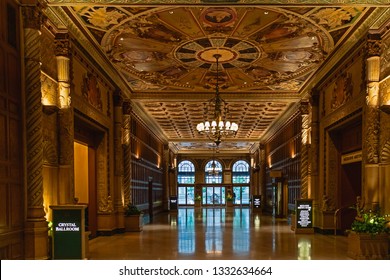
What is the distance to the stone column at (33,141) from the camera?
255 inches

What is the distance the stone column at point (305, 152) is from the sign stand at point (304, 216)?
2.91 ft

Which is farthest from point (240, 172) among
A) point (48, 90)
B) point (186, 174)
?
point (48, 90)

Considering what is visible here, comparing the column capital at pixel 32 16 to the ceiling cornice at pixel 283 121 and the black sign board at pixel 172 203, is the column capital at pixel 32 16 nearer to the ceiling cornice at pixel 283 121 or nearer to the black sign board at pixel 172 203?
the ceiling cornice at pixel 283 121

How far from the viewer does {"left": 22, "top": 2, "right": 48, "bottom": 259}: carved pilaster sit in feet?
21.3

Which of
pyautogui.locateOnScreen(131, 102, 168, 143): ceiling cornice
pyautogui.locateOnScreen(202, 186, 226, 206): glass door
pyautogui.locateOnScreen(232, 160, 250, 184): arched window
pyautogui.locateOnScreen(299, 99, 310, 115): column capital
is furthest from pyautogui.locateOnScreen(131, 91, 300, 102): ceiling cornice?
pyautogui.locateOnScreen(202, 186, 226, 206): glass door

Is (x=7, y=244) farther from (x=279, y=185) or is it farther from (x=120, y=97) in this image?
(x=279, y=185)

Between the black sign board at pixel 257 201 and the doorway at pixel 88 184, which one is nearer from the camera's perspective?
the doorway at pixel 88 184

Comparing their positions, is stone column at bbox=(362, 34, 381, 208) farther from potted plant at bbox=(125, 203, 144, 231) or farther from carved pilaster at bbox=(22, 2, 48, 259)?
potted plant at bbox=(125, 203, 144, 231)

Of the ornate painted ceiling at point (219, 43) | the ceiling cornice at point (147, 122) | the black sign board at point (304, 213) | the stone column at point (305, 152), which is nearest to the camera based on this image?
the ornate painted ceiling at point (219, 43)

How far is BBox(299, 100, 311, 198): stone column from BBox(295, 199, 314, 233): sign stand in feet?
2.91

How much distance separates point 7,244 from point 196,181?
3670 cm

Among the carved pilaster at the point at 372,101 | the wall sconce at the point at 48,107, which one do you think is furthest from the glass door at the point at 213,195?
the wall sconce at the point at 48,107

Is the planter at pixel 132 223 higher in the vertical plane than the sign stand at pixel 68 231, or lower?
lower

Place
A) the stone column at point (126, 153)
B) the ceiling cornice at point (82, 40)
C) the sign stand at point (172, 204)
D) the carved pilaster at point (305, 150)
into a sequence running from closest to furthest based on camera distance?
the ceiling cornice at point (82, 40) → the carved pilaster at point (305, 150) → the stone column at point (126, 153) → the sign stand at point (172, 204)
